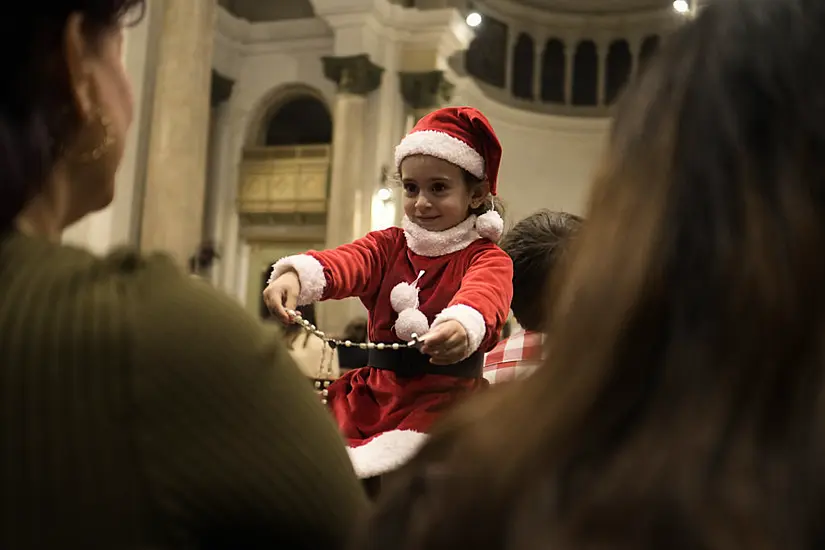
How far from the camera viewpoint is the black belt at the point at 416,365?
2027 mm

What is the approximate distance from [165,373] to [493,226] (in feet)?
5.41

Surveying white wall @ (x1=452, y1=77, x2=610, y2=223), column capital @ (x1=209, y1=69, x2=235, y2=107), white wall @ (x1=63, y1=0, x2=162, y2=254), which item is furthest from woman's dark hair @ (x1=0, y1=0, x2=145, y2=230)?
white wall @ (x1=452, y1=77, x2=610, y2=223)

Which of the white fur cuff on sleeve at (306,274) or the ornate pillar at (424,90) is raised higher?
the ornate pillar at (424,90)

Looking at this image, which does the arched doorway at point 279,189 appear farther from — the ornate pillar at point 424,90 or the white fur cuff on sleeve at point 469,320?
the white fur cuff on sleeve at point 469,320

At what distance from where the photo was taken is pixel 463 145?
2326 millimetres

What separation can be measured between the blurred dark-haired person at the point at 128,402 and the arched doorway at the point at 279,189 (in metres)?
11.4

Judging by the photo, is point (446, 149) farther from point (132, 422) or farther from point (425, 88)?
point (425, 88)

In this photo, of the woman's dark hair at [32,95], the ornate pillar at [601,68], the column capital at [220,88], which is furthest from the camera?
the ornate pillar at [601,68]

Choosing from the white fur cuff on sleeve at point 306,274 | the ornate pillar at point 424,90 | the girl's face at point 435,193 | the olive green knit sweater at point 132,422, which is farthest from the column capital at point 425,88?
the olive green knit sweater at point 132,422

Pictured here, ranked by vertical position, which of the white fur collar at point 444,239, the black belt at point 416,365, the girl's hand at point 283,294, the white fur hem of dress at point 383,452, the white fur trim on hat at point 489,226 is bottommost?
the white fur hem of dress at point 383,452

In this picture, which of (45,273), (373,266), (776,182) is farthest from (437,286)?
(776,182)

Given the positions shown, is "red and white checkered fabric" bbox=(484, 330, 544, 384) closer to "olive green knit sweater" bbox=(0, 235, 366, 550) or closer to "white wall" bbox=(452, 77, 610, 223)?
"olive green knit sweater" bbox=(0, 235, 366, 550)

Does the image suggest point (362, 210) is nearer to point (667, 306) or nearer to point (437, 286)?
point (437, 286)

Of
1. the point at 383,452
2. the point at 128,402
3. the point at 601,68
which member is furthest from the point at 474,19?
the point at 128,402
